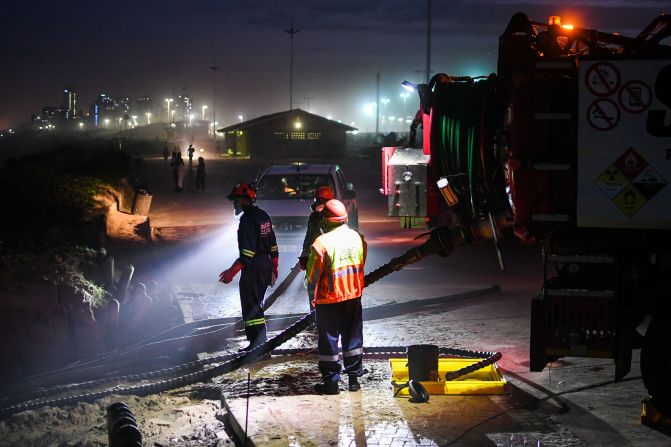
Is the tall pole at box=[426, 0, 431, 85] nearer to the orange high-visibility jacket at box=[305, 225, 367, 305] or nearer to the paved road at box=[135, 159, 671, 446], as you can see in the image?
the paved road at box=[135, 159, 671, 446]

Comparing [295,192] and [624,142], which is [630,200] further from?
[295,192]

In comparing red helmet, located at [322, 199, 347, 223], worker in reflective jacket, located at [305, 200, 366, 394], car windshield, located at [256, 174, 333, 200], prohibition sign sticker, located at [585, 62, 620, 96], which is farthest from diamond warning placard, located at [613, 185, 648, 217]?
car windshield, located at [256, 174, 333, 200]

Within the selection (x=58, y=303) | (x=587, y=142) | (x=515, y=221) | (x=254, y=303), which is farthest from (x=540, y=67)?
(x=58, y=303)

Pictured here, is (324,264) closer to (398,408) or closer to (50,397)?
(398,408)

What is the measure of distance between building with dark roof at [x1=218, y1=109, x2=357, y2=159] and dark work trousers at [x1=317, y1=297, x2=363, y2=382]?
57745 millimetres

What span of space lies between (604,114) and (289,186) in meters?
11.3

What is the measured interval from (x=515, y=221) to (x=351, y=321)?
6.36 feet

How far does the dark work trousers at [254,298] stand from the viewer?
9023mm

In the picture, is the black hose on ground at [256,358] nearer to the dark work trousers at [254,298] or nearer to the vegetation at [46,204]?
the dark work trousers at [254,298]

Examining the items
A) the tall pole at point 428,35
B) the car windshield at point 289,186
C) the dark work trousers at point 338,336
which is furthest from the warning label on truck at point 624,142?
the tall pole at point 428,35

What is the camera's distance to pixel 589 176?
6016mm

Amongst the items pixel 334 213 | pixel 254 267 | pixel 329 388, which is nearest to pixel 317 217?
pixel 254 267

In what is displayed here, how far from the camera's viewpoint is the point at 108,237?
1847 centimetres

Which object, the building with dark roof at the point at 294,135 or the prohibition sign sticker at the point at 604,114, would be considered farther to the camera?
the building with dark roof at the point at 294,135
